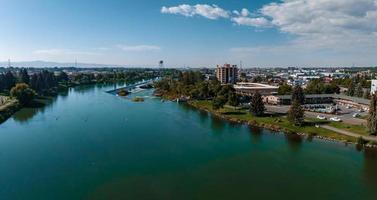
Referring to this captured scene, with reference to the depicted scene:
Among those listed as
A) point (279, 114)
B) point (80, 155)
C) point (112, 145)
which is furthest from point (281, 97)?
point (80, 155)

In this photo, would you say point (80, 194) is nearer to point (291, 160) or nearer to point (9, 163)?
point (9, 163)

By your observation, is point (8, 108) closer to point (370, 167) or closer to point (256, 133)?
point (256, 133)

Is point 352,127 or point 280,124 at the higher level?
point 352,127

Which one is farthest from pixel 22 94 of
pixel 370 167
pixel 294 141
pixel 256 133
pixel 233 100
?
pixel 370 167

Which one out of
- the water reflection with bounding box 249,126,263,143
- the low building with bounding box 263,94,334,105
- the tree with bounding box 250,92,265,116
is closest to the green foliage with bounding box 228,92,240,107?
the tree with bounding box 250,92,265,116

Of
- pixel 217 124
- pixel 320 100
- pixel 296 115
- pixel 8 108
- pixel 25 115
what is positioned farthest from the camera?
pixel 320 100

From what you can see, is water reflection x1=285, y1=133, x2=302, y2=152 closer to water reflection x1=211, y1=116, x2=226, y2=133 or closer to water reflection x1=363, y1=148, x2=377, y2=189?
water reflection x1=363, y1=148, x2=377, y2=189

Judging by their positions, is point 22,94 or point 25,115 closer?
point 25,115
